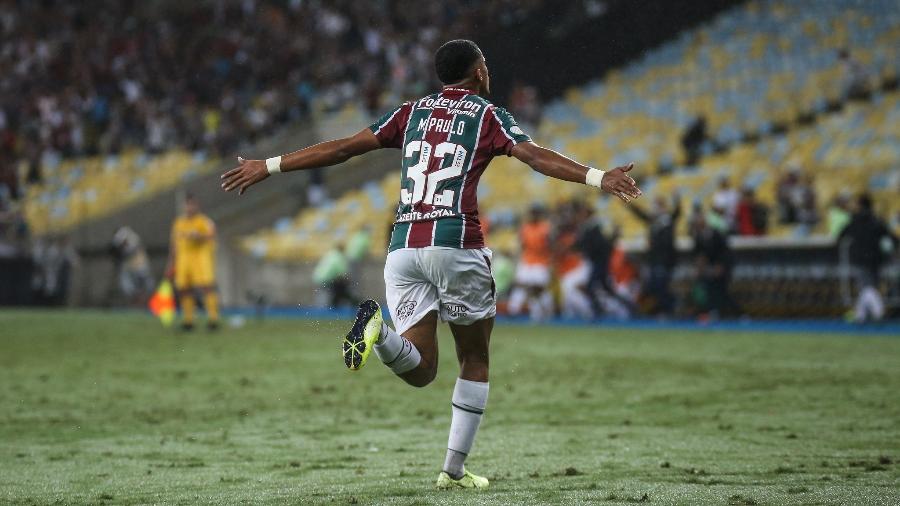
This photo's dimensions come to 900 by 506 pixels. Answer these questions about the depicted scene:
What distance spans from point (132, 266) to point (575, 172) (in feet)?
90.5

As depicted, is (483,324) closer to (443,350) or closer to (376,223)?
(443,350)

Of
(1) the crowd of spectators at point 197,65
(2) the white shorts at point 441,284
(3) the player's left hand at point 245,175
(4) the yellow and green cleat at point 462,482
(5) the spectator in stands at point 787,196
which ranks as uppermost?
(1) the crowd of spectators at point 197,65

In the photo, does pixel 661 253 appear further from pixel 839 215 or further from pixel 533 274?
pixel 839 215

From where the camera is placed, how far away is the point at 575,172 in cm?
647

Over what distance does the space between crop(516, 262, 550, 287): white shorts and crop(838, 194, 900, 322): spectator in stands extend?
5.61 metres

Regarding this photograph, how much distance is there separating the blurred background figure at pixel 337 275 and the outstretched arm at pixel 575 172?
1858 cm

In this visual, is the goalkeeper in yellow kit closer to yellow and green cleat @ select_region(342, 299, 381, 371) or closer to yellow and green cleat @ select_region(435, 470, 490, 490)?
yellow and green cleat @ select_region(435, 470, 490, 490)

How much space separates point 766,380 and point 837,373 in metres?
1.09

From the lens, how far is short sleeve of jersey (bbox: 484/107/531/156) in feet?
22.1

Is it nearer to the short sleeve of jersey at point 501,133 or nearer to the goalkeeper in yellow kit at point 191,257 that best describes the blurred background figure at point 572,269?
the goalkeeper in yellow kit at point 191,257

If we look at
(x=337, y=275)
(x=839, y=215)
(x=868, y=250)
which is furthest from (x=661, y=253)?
(x=337, y=275)

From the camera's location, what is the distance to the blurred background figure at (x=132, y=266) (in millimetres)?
32594

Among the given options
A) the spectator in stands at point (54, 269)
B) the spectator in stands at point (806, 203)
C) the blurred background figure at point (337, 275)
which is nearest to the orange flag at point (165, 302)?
the blurred background figure at point (337, 275)

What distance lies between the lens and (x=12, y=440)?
9.27m
